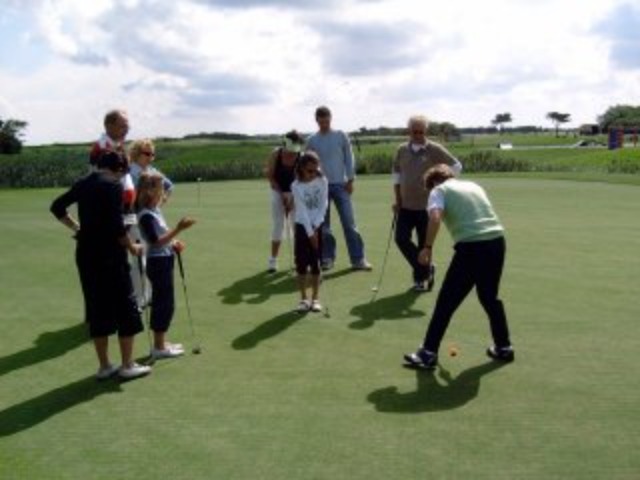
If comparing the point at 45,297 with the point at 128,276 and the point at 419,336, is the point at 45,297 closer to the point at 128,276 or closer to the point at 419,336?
the point at 128,276

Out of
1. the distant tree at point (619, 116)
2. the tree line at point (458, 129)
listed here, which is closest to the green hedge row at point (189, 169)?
the tree line at point (458, 129)

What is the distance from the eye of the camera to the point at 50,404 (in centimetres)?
610

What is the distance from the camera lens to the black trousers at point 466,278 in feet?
21.9

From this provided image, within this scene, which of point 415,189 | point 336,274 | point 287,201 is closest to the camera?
point 415,189

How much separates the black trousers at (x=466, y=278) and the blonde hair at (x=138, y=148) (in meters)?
3.42

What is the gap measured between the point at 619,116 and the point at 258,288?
117915 mm

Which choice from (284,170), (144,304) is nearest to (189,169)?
(284,170)

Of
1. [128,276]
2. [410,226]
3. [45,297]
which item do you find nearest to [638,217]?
[410,226]

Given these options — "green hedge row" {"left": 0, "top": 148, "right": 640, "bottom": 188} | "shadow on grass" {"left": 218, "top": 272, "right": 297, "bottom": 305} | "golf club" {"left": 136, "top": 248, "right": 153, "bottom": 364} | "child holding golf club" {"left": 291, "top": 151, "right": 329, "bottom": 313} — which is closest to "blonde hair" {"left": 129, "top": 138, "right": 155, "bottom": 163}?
"golf club" {"left": 136, "top": 248, "right": 153, "bottom": 364}

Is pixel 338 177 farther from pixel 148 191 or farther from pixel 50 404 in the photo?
pixel 50 404

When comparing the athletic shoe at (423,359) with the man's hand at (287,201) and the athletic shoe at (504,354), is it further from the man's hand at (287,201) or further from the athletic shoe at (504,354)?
the man's hand at (287,201)

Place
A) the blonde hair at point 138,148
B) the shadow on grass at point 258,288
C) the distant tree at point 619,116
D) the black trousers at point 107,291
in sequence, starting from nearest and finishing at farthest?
the black trousers at point 107,291 → the blonde hair at point 138,148 → the shadow on grass at point 258,288 → the distant tree at point 619,116

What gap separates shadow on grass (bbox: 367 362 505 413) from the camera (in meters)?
5.83

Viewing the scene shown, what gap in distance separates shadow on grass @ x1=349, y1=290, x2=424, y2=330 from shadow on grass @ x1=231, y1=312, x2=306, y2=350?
0.64 meters
